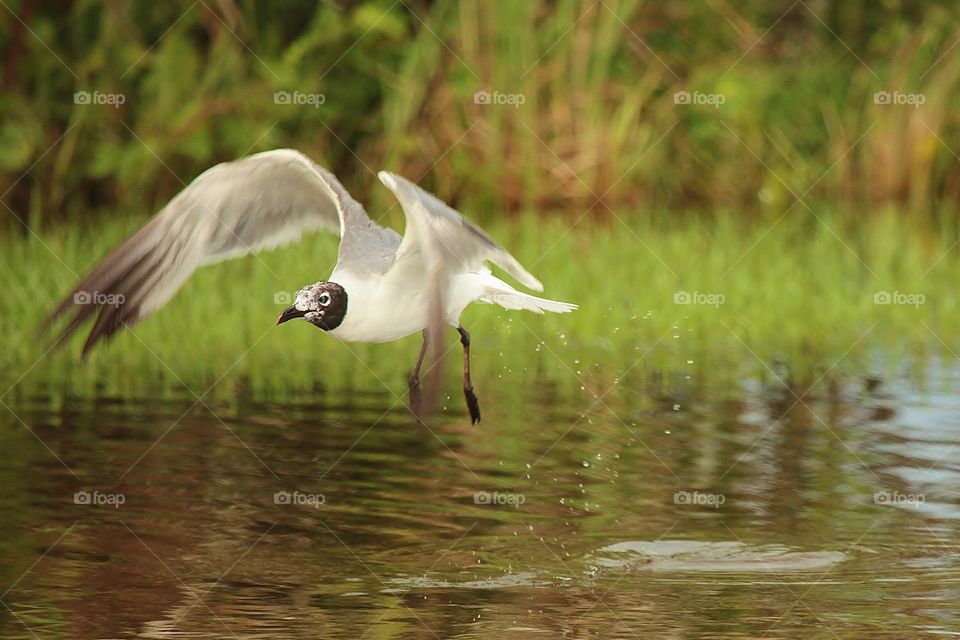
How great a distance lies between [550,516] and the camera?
891cm

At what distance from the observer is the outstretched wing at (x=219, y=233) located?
856cm

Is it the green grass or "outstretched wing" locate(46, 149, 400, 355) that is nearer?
"outstretched wing" locate(46, 149, 400, 355)

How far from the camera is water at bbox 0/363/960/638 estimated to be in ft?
23.8

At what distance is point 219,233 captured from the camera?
9.02 meters

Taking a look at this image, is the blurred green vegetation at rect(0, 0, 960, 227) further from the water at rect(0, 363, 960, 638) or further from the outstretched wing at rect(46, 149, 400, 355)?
the outstretched wing at rect(46, 149, 400, 355)

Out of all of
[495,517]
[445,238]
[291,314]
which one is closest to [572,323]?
[495,517]

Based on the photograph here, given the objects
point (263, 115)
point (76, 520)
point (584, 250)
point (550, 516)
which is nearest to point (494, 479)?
point (550, 516)

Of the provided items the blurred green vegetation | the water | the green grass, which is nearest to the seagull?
the water

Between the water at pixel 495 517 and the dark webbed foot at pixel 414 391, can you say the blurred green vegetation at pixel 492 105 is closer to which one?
the water at pixel 495 517

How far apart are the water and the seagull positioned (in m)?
0.76

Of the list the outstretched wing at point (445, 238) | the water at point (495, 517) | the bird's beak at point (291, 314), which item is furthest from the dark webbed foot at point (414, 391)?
the outstretched wing at point (445, 238)

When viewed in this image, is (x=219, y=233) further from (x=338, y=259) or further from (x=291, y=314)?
(x=291, y=314)

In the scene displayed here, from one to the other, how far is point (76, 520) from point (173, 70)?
8.19m

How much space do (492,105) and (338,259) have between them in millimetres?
8340
